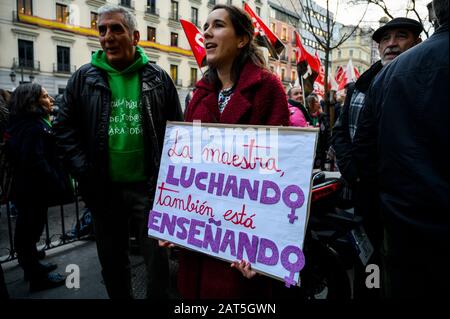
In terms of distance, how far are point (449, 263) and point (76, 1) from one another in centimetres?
3565

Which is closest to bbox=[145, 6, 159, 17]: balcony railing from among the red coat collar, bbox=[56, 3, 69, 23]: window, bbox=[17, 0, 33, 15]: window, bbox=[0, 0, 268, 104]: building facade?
bbox=[0, 0, 268, 104]: building facade

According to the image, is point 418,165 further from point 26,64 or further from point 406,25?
point 26,64

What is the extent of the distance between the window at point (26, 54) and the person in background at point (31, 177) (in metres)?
29.5

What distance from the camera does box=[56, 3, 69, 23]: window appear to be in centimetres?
2988

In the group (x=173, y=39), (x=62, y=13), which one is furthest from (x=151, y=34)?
(x=62, y=13)

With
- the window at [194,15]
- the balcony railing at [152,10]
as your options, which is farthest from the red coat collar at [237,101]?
the window at [194,15]

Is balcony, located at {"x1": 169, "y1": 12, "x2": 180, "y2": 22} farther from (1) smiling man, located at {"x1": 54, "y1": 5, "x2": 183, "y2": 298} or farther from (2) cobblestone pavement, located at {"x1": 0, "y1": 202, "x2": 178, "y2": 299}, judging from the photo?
(1) smiling man, located at {"x1": 54, "y1": 5, "x2": 183, "y2": 298}

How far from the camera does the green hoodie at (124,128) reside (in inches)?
90.7

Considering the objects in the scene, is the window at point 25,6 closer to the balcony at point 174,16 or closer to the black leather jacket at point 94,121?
the balcony at point 174,16

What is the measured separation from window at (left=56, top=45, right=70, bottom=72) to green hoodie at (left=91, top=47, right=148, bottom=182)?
105 feet

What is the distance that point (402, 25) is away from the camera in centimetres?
287

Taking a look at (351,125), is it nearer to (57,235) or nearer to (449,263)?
(449,263)

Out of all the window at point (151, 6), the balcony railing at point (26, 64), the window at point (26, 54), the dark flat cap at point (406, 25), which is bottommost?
the dark flat cap at point (406, 25)

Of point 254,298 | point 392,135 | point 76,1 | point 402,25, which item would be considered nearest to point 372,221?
point 254,298
